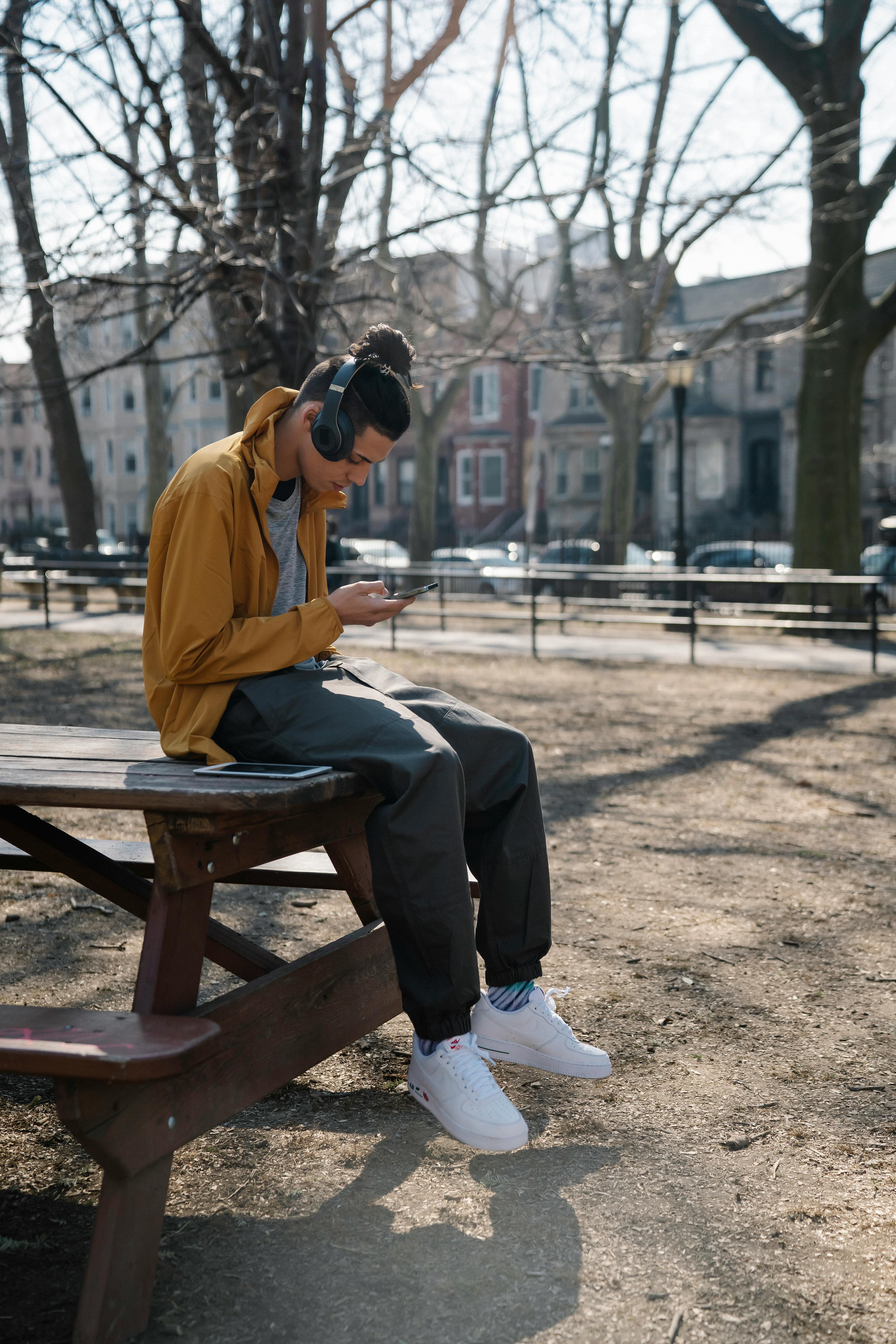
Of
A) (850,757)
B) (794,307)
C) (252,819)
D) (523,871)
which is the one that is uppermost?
(794,307)

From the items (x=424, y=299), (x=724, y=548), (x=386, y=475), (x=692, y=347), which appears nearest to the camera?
(x=424, y=299)

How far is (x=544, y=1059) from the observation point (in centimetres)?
295

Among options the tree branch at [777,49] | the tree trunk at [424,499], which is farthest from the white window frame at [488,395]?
the tree branch at [777,49]

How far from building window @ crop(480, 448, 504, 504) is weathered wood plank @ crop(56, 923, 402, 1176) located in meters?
51.9

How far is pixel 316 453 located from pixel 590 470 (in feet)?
169

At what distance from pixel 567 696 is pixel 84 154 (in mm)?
5504

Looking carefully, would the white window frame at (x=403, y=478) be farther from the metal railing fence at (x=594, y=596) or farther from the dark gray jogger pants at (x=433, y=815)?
the dark gray jogger pants at (x=433, y=815)

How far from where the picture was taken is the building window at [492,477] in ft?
178

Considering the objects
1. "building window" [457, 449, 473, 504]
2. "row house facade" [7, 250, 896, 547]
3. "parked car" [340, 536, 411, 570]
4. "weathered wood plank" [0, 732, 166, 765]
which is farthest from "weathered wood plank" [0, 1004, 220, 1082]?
"building window" [457, 449, 473, 504]

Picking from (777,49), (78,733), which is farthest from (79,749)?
A: (777,49)

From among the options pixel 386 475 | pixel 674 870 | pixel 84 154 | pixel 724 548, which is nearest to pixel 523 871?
pixel 674 870

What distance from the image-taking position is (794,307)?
157 feet

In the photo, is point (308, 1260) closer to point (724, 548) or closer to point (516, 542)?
point (724, 548)

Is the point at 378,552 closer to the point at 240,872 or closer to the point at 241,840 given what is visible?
the point at 240,872
